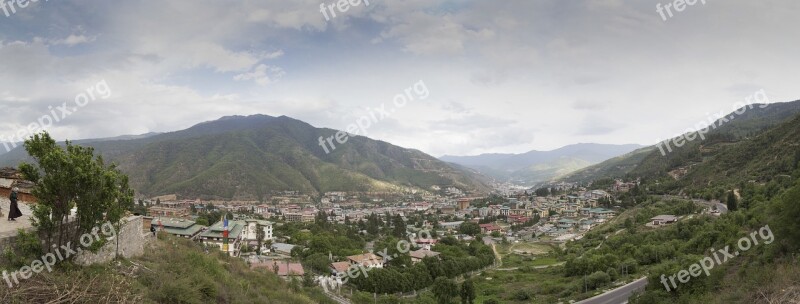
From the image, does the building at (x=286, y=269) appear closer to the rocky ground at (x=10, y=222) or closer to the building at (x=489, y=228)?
the rocky ground at (x=10, y=222)

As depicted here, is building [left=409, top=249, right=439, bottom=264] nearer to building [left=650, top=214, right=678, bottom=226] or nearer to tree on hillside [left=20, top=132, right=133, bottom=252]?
building [left=650, top=214, right=678, bottom=226]

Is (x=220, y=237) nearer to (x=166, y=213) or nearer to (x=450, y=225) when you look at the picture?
(x=166, y=213)

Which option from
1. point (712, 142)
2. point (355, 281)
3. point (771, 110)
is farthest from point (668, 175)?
point (771, 110)

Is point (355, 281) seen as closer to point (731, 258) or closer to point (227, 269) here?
point (227, 269)

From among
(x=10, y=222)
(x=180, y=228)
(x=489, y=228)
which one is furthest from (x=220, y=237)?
(x=489, y=228)

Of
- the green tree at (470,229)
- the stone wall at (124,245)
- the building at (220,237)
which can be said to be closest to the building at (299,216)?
the green tree at (470,229)

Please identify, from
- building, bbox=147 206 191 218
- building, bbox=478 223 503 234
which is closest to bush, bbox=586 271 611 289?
building, bbox=147 206 191 218
